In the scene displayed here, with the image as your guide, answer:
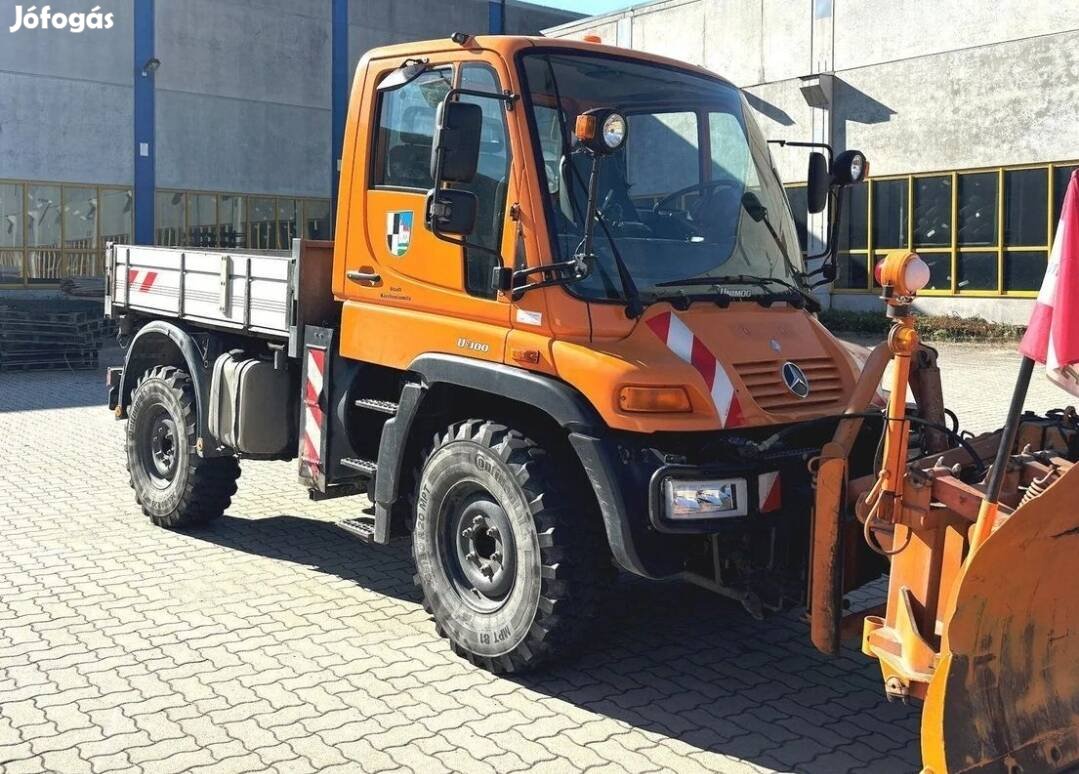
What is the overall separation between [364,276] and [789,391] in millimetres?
2187

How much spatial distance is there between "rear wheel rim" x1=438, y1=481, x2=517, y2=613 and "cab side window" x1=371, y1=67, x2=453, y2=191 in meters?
1.47

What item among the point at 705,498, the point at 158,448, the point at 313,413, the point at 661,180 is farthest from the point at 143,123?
the point at 705,498

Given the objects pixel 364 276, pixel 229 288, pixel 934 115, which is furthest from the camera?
pixel 934 115

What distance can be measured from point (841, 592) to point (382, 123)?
123 inches

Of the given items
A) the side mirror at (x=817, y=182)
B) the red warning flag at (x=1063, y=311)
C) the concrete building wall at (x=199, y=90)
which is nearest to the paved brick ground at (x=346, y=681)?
the red warning flag at (x=1063, y=311)

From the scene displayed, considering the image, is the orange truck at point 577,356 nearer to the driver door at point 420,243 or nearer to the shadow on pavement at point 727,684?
the driver door at point 420,243

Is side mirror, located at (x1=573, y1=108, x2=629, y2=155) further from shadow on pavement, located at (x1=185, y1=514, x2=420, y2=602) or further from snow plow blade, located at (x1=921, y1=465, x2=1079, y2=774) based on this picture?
shadow on pavement, located at (x1=185, y1=514, x2=420, y2=602)

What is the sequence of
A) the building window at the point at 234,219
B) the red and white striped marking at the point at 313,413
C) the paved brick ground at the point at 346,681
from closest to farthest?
the paved brick ground at the point at 346,681, the red and white striped marking at the point at 313,413, the building window at the point at 234,219

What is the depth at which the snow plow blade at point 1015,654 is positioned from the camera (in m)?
3.36

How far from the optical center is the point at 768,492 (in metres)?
4.28

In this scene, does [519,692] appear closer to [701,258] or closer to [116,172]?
[701,258]

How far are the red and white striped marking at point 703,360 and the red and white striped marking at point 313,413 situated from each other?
2.08m

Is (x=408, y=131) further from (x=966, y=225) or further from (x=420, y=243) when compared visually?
(x=966, y=225)

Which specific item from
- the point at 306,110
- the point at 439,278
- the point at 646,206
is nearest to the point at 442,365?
the point at 439,278
